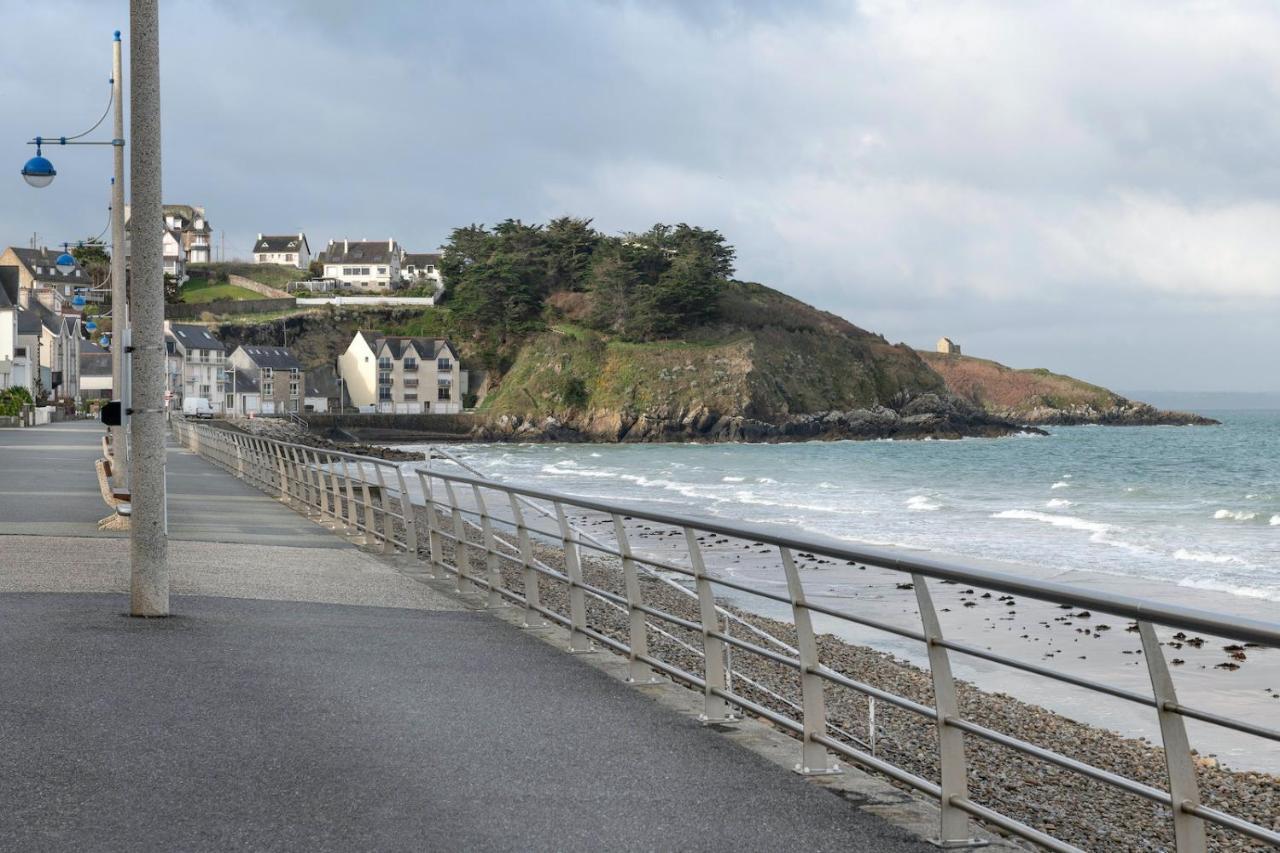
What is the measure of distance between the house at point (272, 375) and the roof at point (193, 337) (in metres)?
2.50

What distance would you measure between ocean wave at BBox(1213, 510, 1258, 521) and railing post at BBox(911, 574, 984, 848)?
39.4 m

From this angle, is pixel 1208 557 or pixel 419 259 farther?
pixel 419 259

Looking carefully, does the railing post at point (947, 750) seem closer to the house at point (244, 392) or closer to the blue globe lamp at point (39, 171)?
the blue globe lamp at point (39, 171)

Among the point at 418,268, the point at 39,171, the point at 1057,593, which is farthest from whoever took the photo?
the point at 418,268

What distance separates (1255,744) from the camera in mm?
12656

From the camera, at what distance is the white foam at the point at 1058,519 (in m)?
38.2

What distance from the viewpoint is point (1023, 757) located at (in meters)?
11.5

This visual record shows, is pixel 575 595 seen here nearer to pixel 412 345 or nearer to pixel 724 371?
→ pixel 724 371

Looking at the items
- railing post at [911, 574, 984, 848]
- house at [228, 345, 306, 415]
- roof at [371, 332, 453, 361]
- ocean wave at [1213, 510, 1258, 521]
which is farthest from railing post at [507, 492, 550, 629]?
roof at [371, 332, 453, 361]

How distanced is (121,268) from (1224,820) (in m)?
23.5

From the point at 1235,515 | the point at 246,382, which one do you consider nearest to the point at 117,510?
the point at 1235,515

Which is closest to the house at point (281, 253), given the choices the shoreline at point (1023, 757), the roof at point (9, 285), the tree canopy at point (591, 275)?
the tree canopy at point (591, 275)

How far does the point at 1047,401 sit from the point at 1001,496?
144476 millimetres

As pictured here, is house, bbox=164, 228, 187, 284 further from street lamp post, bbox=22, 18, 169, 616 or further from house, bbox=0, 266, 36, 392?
street lamp post, bbox=22, 18, 169, 616
